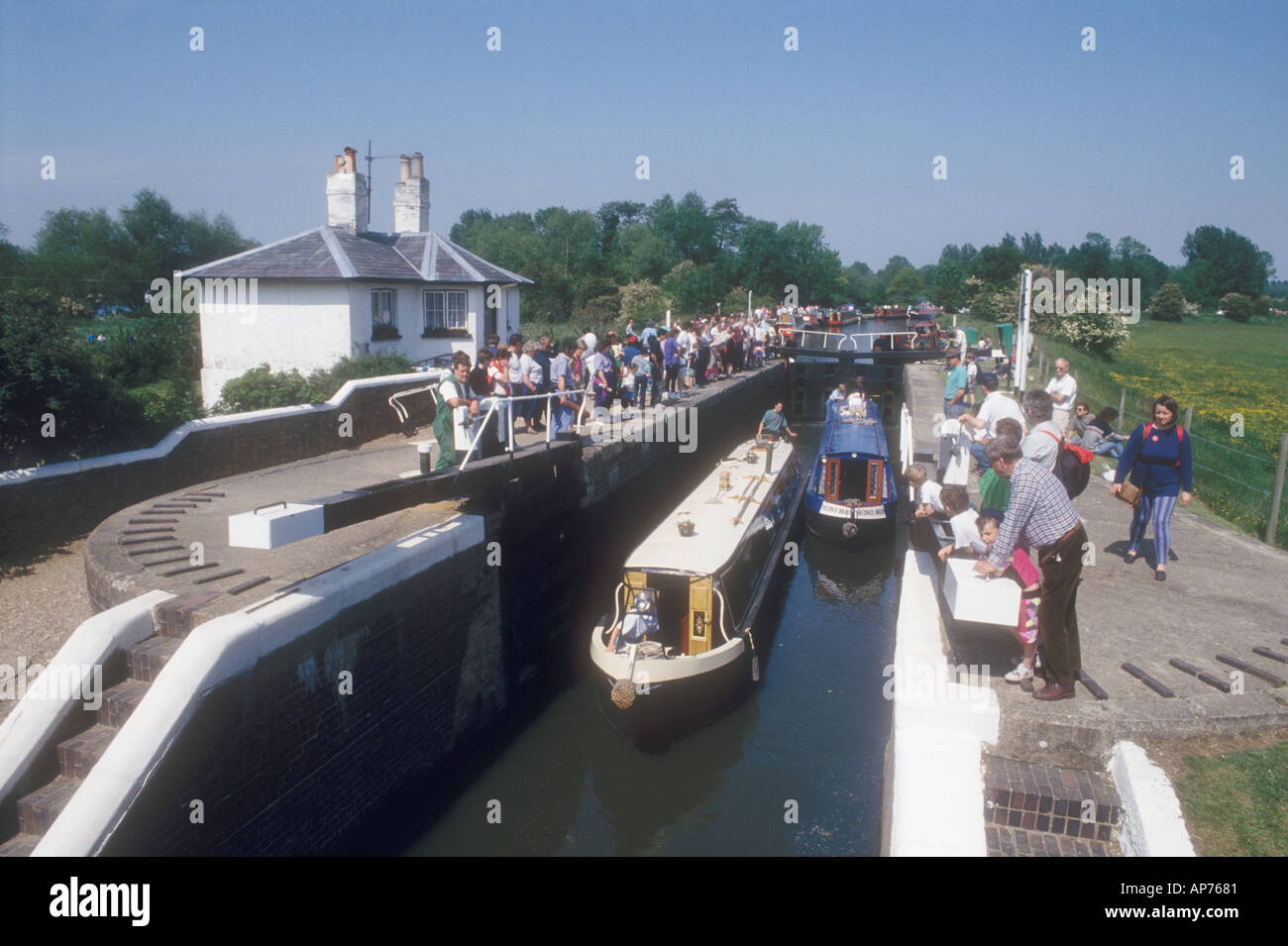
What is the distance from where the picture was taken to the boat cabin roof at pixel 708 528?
10573 millimetres

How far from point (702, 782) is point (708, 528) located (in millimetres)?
3469

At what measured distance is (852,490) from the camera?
725 inches

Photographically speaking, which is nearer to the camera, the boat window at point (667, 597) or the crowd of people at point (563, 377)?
the crowd of people at point (563, 377)

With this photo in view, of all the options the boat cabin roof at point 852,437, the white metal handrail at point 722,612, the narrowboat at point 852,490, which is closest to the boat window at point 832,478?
the narrowboat at point 852,490

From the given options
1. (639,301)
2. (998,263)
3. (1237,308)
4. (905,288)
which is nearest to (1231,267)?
(1237,308)

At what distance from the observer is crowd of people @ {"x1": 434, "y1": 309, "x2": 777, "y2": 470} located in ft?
31.9

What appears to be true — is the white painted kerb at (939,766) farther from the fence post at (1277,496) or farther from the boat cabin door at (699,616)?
the fence post at (1277,496)

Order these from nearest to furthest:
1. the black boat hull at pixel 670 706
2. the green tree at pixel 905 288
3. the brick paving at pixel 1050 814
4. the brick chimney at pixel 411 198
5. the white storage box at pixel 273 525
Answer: the brick paving at pixel 1050 814
the white storage box at pixel 273 525
the black boat hull at pixel 670 706
the brick chimney at pixel 411 198
the green tree at pixel 905 288

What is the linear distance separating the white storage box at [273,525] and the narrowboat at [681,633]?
4.68 m

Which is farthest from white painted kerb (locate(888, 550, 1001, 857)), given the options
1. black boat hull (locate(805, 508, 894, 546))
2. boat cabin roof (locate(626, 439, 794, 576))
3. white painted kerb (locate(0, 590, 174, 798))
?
black boat hull (locate(805, 508, 894, 546))

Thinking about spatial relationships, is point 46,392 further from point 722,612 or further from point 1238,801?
point 1238,801

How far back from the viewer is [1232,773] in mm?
5000
